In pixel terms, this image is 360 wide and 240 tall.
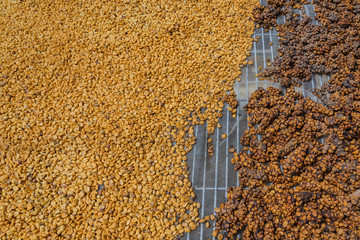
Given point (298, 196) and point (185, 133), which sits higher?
point (185, 133)

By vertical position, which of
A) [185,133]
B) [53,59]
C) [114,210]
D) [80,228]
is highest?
[53,59]

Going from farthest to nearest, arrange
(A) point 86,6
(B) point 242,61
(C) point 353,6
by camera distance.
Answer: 1. (A) point 86,6
2. (C) point 353,6
3. (B) point 242,61

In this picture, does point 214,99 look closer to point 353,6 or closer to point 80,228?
point 80,228

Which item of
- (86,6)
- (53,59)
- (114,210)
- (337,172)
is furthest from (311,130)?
(86,6)

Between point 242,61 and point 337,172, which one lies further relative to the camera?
point 242,61

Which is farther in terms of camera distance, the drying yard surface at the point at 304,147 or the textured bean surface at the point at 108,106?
the textured bean surface at the point at 108,106

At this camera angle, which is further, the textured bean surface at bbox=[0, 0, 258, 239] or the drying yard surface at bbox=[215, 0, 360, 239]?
the textured bean surface at bbox=[0, 0, 258, 239]

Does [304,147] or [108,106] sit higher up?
[108,106]

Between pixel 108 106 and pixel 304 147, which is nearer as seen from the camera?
pixel 304 147
